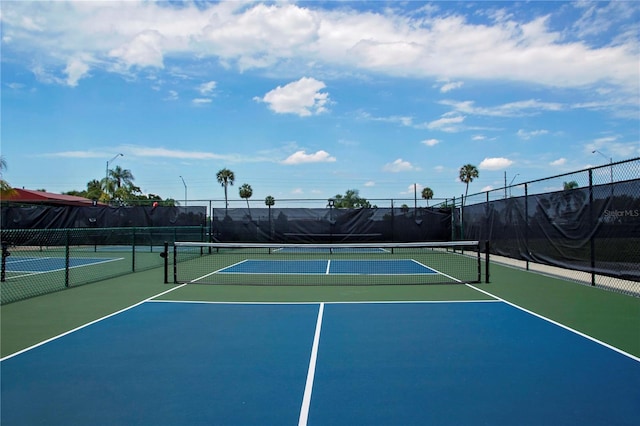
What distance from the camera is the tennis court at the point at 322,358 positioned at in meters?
3.71

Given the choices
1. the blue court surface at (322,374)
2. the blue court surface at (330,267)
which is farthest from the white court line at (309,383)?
the blue court surface at (330,267)

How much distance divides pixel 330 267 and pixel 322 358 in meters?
9.38

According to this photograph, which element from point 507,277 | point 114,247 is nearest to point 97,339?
point 507,277

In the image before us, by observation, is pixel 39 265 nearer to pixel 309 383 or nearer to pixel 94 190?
pixel 309 383

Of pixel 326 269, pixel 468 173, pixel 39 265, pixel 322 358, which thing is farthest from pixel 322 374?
pixel 468 173

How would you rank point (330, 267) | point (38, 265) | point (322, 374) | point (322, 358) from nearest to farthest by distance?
point (322, 374) → point (322, 358) → point (330, 267) → point (38, 265)

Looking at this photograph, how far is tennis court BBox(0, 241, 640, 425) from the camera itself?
12.2 ft

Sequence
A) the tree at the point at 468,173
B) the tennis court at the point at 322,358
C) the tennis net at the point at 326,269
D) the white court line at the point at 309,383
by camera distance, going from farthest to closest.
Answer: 1. the tree at the point at 468,173
2. the tennis net at the point at 326,269
3. the tennis court at the point at 322,358
4. the white court line at the point at 309,383

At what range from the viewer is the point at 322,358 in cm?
501

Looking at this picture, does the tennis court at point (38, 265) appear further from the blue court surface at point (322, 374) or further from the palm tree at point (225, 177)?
the palm tree at point (225, 177)

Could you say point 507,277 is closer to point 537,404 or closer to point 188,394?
point 537,404

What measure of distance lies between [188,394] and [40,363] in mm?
2047

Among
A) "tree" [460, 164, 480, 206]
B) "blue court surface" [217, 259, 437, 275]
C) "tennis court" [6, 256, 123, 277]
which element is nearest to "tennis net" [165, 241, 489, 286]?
"blue court surface" [217, 259, 437, 275]

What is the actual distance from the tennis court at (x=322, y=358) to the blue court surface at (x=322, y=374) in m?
0.02
